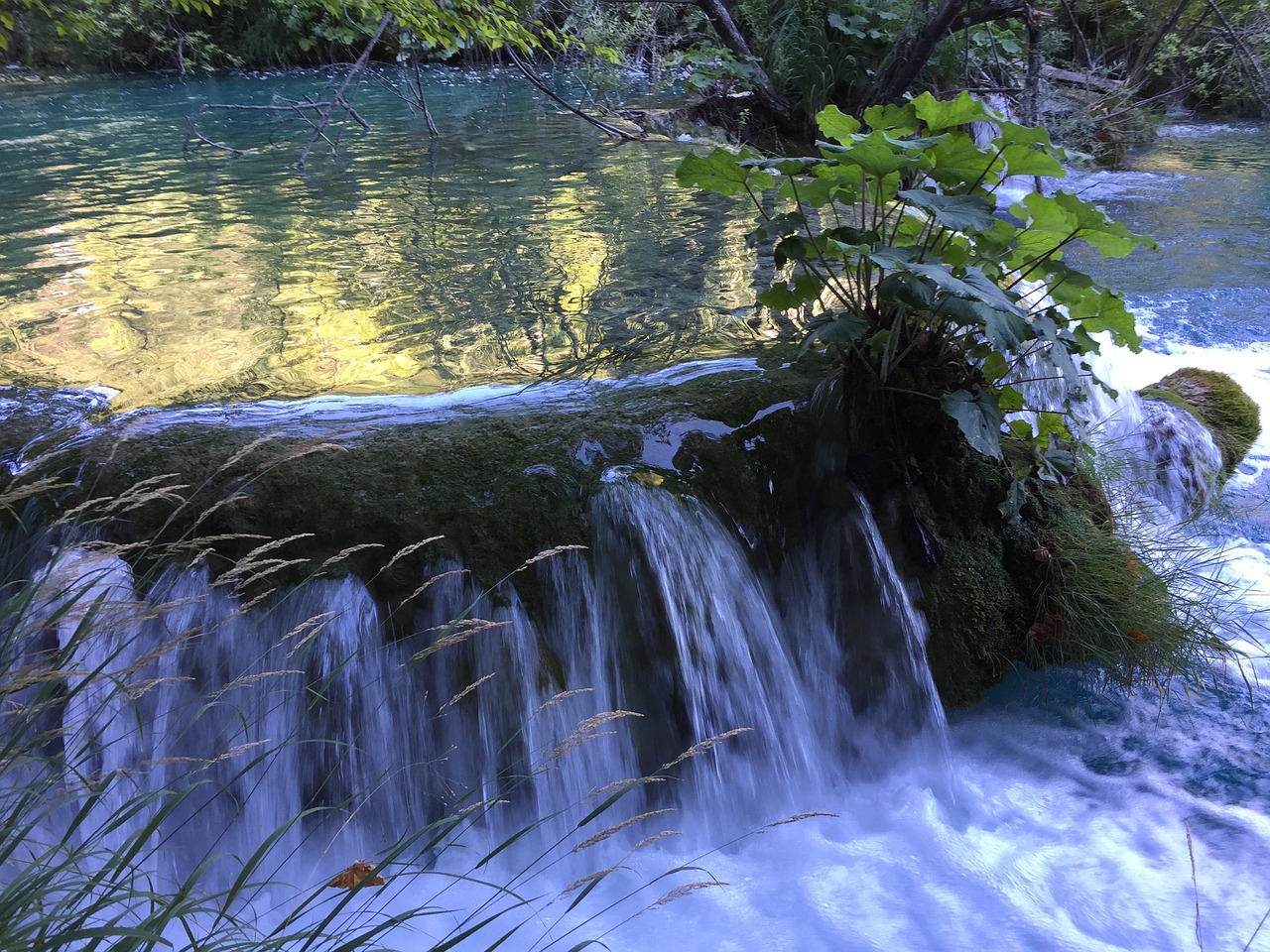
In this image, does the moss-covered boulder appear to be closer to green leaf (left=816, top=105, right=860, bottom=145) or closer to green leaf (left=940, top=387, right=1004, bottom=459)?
green leaf (left=940, top=387, right=1004, bottom=459)

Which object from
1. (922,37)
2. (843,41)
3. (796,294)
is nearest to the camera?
(796,294)

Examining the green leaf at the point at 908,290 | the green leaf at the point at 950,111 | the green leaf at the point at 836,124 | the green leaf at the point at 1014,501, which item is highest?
the green leaf at the point at 950,111

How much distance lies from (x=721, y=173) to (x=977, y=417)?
1.02m

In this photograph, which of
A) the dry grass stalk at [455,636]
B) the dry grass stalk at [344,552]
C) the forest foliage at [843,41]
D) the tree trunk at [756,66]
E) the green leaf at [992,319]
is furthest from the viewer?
the tree trunk at [756,66]

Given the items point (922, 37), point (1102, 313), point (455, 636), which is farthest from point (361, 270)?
point (922, 37)

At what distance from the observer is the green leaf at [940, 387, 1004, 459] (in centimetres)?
264

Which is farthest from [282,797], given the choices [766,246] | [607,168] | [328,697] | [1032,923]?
[607,168]

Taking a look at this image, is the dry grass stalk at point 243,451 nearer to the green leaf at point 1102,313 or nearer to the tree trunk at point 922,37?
the green leaf at point 1102,313

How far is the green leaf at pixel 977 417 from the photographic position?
264 centimetres

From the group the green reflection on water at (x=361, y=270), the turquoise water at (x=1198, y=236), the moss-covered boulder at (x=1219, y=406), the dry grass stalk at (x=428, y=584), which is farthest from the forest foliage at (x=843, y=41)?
the dry grass stalk at (x=428, y=584)

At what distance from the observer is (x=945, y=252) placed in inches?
107

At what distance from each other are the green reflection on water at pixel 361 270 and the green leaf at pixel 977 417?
3.52 ft

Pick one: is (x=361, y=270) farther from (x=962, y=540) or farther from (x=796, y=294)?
(x=962, y=540)

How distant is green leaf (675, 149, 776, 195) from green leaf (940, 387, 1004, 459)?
0.81 m
